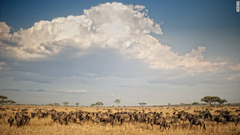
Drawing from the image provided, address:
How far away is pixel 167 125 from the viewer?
623 inches

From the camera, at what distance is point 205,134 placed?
1284 cm

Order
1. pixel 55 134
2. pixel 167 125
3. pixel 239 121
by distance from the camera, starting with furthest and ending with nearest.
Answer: pixel 239 121
pixel 167 125
pixel 55 134

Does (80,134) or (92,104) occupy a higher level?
(80,134)

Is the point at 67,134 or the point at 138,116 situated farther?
the point at 138,116

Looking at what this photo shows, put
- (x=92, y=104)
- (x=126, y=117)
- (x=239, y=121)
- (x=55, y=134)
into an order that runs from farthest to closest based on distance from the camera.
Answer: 1. (x=92, y=104)
2. (x=126, y=117)
3. (x=239, y=121)
4. (x=55, y=134)

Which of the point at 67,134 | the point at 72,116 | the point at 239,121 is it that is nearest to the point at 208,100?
the point at 239,121

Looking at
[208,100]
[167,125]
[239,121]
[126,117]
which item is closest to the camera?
[167,125]

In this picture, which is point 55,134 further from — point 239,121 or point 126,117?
point 239,121

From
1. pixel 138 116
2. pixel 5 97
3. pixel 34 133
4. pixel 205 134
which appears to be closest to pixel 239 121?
pixel 205 134

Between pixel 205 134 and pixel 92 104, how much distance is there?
12082 centimetres

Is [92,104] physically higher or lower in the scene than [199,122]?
lower

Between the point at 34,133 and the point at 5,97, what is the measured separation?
315ft

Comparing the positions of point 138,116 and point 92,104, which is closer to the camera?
point 138,116

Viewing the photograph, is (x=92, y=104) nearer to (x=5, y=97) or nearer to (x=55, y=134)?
(x=5, y=97)
